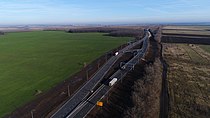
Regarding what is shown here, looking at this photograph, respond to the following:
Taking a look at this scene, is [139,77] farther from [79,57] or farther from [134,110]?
[79,57]

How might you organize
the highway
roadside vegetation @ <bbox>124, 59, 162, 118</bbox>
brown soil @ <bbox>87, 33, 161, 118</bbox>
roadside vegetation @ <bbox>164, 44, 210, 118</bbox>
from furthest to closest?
roadside vegetation @ <bbox>164, 44, 210, 118</bbox>, brown soil @ <bbox>87, 33, 161, 118</bbox>, the highway, roadside vegetation @ <bbox>124, 59, 162, 118</bbox>

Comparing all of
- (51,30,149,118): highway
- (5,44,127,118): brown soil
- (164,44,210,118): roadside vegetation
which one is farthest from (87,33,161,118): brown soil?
(164,44,210,118): roadside vegetation

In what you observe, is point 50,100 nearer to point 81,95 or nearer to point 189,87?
point 81,95

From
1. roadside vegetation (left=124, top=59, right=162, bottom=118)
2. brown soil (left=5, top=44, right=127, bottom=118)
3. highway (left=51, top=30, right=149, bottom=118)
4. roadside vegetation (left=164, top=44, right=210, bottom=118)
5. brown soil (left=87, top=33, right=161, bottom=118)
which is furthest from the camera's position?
roadside vegetation (left=164, top=44, right=210, bottom=118)

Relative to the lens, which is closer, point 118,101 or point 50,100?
point 118,101

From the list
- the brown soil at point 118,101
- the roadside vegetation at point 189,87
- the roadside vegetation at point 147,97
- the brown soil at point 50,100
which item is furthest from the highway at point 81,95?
the roadside vegetation at point 189,87

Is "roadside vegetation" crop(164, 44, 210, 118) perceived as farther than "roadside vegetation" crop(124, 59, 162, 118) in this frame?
Yes

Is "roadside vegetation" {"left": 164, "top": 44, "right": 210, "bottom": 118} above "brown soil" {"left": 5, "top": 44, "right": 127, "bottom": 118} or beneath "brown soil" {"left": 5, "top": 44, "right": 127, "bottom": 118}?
beneath

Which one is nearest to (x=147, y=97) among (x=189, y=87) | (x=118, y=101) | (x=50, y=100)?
(x=118, y=101)

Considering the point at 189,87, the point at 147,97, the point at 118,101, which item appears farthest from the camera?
the point at 189,87

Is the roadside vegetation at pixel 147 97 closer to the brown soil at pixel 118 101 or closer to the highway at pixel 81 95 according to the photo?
the brown soil at pixel 118 101

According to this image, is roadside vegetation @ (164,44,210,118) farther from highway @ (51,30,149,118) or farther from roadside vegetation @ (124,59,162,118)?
highway @ (51,30,149,118)
